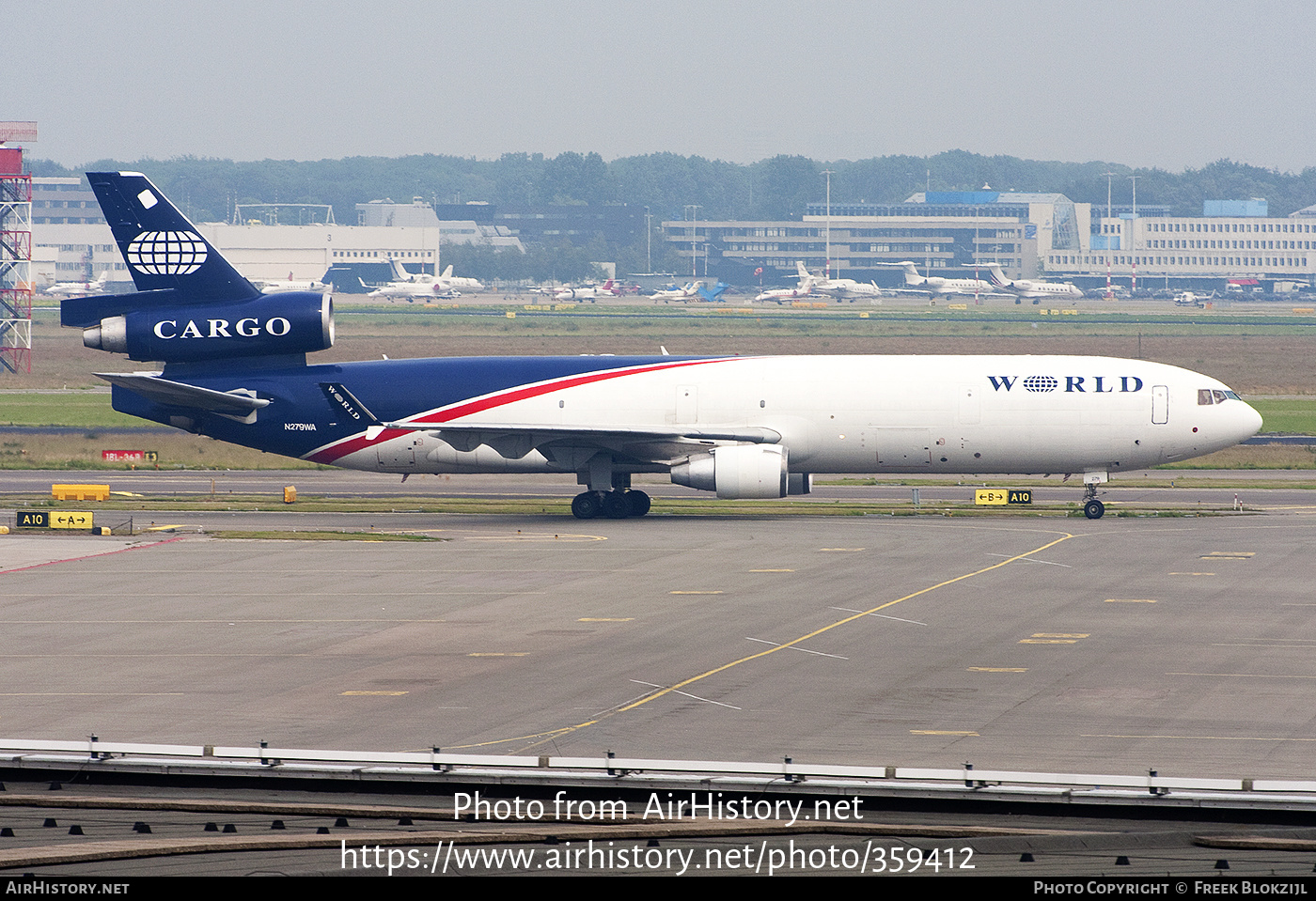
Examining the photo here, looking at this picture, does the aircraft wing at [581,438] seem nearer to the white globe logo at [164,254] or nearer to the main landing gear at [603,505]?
the main landing gear at [603,505]

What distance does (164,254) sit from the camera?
55.0 metres

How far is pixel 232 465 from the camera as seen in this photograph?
248 feet

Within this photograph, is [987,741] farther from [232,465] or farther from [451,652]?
[232,465]

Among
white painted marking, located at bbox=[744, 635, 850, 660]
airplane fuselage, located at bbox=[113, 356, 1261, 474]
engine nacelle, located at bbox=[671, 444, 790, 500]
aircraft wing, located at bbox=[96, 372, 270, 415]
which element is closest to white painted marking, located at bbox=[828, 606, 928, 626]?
white painted marking, located at bbox=[744, 635, 850, 660]

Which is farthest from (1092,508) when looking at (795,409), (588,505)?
(588,505)

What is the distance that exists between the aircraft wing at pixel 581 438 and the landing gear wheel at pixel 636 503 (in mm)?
1842

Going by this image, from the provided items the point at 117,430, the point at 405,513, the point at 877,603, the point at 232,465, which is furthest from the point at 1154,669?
the point at 117,430

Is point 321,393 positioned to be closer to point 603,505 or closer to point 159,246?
point 159,246

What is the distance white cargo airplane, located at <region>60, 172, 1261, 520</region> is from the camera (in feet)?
177

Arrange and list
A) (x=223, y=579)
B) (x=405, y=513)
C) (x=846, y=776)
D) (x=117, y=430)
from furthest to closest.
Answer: (x=117, y=430) < (x=405, y=513) < (x=223, y=579) < (x=846, y=776)

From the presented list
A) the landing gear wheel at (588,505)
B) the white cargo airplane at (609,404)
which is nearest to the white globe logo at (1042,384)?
the white cargo airplane at (609,404)

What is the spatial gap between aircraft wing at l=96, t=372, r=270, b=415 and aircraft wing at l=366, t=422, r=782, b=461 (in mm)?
4754

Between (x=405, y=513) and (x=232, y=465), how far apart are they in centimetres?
2073

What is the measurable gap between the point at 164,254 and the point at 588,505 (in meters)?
18.3
